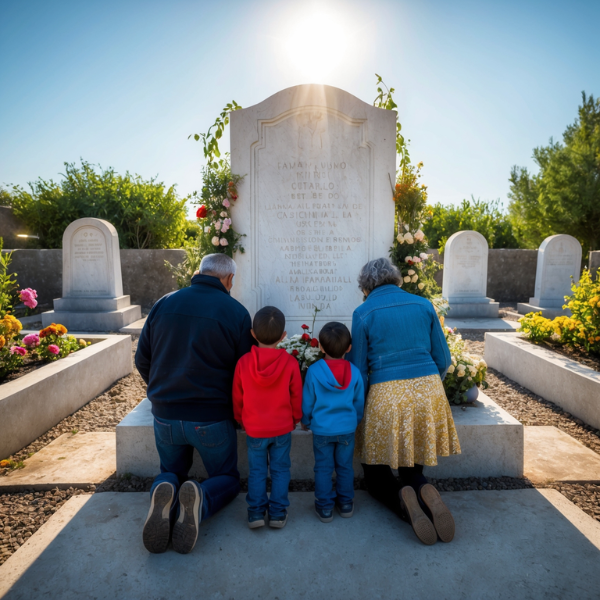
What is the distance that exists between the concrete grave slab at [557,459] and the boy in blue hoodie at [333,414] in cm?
157

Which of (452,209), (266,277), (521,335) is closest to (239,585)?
(266,277)

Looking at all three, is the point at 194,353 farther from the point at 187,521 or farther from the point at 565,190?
the point at 565,190

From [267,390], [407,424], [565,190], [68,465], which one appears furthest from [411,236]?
[565,190]

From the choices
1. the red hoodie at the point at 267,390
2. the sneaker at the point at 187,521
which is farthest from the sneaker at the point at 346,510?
the sneaker at the point at 187,521

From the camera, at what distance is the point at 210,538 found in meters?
2.30

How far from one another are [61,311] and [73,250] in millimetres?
1304

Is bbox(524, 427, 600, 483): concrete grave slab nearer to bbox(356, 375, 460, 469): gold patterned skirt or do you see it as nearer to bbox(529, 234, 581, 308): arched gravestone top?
bbox(356, 375, 460, 469): gold patterned skirt

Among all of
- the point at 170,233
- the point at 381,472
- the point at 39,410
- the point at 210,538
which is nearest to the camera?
the point at 210,538

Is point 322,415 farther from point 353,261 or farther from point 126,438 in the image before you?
point 353,261

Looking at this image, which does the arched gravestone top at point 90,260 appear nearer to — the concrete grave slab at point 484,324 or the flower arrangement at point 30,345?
the flower arrangement at point 30,345

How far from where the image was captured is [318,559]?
2139 millimetres

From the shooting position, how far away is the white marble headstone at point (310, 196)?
3.97 m

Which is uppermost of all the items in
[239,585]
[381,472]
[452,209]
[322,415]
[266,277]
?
[452,209]

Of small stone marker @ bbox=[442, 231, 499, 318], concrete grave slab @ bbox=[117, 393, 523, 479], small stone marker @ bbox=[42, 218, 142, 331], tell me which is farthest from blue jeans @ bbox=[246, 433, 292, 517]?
small stone marker @ bbox=[442, 231, 499, 318]
